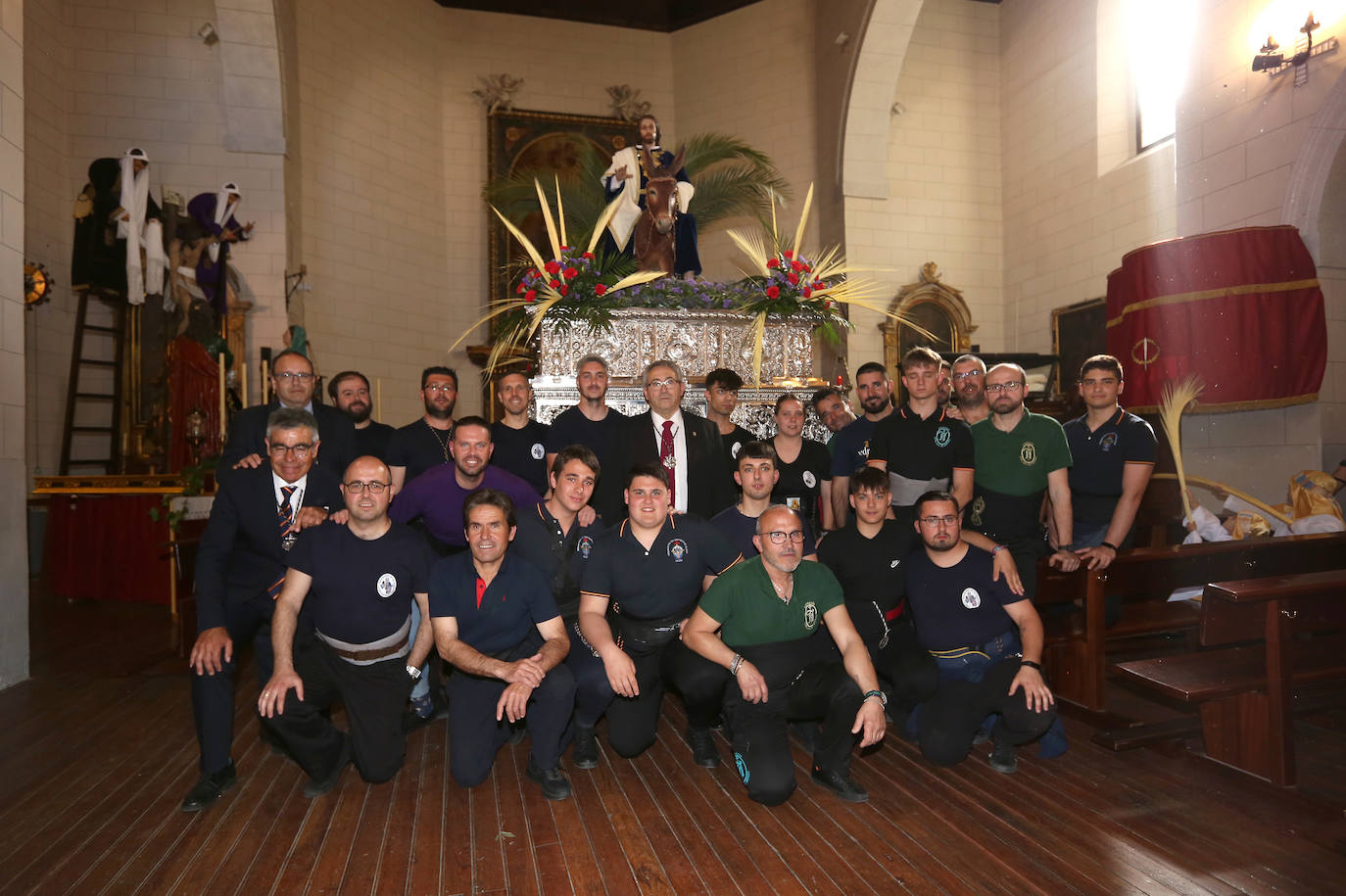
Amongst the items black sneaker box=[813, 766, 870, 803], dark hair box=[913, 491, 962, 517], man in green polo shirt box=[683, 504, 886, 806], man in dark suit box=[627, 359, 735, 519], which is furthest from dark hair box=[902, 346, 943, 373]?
black sneaker box=[813, 766, 870, 803]

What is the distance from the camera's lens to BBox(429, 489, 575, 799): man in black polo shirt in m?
3.15

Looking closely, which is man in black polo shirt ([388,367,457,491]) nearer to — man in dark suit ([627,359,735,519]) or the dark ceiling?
man in dark suit ([627,359,735,519])

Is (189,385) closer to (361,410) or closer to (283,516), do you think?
(361,410)

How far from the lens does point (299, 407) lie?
3.86 m

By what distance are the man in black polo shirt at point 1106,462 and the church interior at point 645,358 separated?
0.61 metres

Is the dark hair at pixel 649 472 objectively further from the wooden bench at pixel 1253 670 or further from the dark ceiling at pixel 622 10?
the dark ceiling at pixel 622 10

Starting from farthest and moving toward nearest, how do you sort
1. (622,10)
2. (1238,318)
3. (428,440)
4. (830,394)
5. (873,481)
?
(622,10)
(1238,318)
(830,394)
(428,440)
(873,481)

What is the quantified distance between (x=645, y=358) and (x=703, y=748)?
2.86 metres

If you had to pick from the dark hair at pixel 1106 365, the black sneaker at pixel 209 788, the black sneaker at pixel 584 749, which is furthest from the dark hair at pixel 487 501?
the dark hair at pixel 1106 365

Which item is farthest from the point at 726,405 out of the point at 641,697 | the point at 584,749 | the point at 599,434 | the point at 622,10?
the point at 622,10

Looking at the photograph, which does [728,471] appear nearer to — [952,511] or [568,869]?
[952,511]

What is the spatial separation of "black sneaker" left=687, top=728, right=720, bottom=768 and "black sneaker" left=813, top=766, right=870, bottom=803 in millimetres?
457

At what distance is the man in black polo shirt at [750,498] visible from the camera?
3.60 metres

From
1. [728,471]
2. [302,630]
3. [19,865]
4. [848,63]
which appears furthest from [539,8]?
[19,865]
